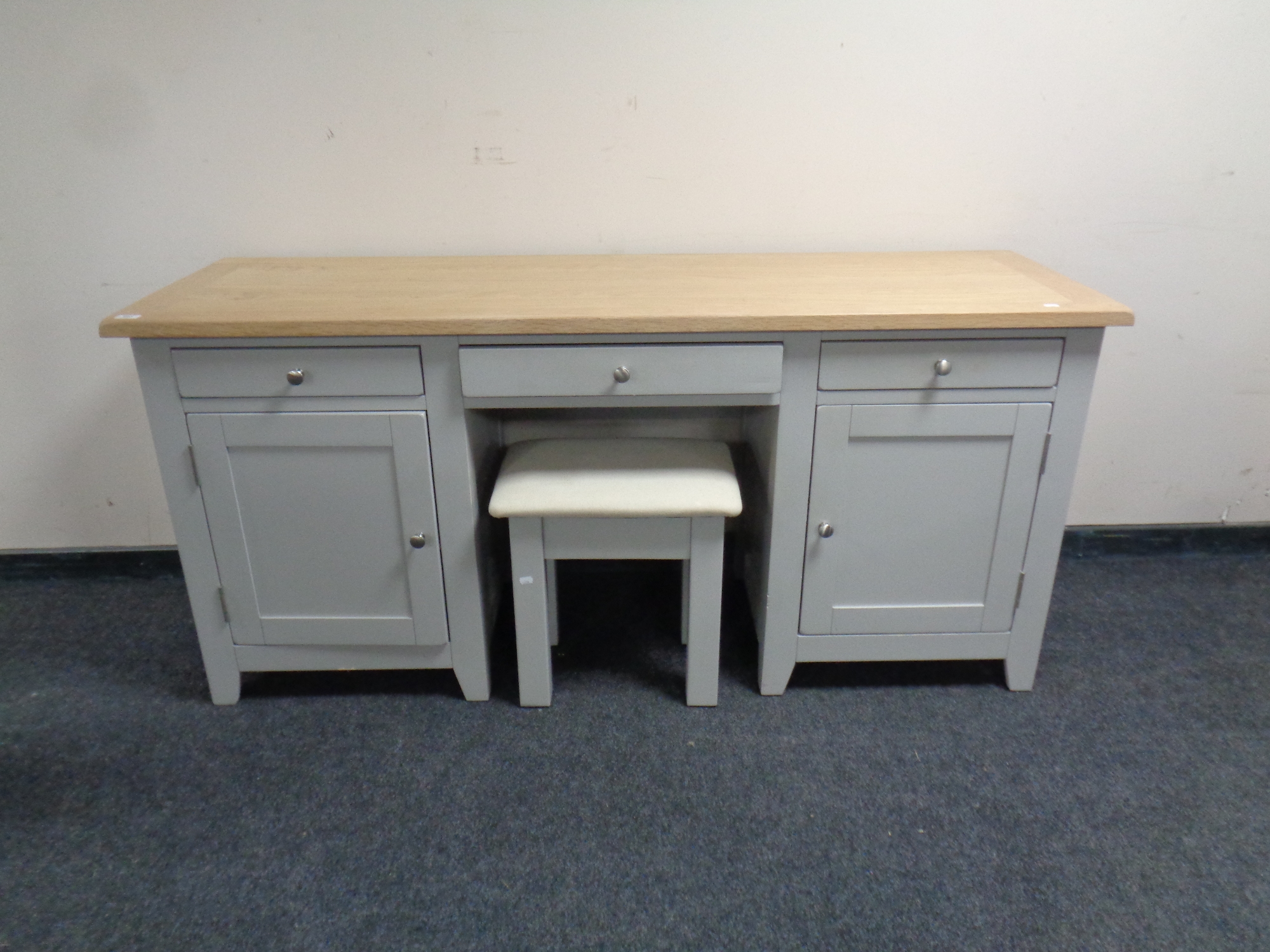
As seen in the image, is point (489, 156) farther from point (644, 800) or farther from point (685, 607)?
point (644, 800)

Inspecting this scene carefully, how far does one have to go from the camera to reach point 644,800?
4.53 ft

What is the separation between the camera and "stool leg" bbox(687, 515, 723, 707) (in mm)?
1456

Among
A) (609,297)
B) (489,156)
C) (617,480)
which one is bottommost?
(617,480)

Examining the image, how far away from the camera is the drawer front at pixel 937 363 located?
1352mm

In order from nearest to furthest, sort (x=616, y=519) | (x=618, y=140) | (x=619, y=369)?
1. (x=619, y=369)
2. (x=616, y=519)
3. (x=618, y=140)

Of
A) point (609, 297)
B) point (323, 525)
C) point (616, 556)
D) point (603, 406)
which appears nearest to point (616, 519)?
point (616, 556)

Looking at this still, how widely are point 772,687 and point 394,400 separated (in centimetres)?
86

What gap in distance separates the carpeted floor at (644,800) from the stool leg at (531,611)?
2.3 inches

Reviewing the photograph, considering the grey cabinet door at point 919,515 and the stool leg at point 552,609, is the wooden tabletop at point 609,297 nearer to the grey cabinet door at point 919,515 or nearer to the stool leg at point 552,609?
the grey cabinet door at point 919,515

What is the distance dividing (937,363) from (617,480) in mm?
548

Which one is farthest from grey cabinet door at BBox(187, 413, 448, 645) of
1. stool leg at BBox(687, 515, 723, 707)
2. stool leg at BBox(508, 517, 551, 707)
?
stool leg at BBox(687, 515, 723, 707)

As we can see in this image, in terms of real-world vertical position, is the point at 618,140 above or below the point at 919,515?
above

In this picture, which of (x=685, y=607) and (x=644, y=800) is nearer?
(x=644, y=800)

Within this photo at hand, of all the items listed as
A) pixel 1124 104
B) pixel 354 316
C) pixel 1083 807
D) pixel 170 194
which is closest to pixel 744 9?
pixel 1124 104
